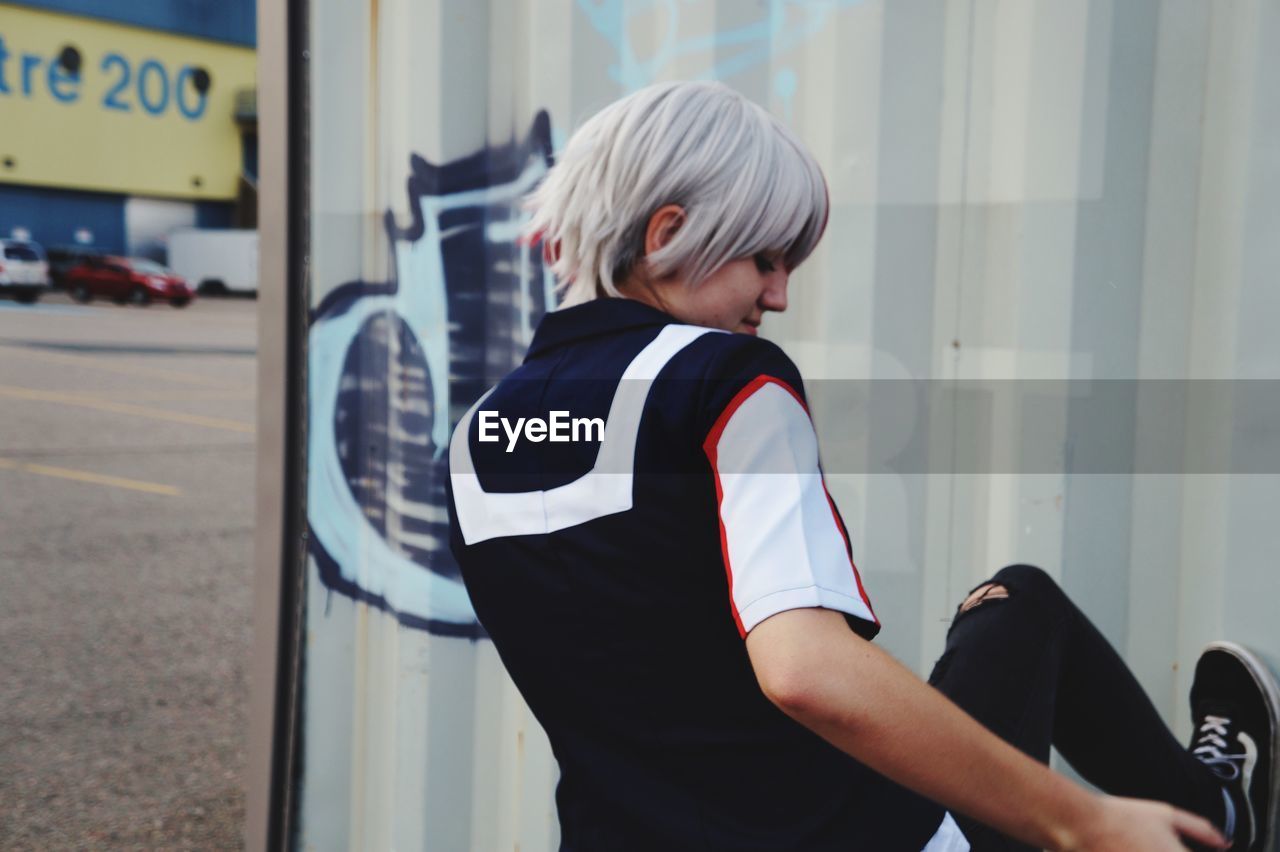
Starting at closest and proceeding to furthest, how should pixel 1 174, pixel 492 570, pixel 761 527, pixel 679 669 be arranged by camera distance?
pixel 761 527 → pixel 679 669 → pixel 492 570 → pixel 1 174

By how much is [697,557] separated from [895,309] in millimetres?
1251

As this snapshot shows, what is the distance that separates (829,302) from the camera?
230cm

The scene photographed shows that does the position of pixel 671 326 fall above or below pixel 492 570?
above

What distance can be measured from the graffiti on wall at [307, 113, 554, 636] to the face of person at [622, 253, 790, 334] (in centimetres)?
128

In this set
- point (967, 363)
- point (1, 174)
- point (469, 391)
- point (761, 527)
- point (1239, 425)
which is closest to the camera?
point (761, 527)

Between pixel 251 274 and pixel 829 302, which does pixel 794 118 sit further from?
pixel 251 274

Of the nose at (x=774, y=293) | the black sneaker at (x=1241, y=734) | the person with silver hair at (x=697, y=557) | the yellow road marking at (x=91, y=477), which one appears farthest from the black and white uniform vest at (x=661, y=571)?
the yellow road marking at (x=91, y=477)

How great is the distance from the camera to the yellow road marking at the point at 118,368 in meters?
14.4

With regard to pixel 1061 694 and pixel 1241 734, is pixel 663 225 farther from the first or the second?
pixel 1241 734

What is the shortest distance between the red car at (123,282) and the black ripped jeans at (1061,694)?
28210 millimetres

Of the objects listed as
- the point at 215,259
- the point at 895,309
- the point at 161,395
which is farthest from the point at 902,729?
the point at 215,259

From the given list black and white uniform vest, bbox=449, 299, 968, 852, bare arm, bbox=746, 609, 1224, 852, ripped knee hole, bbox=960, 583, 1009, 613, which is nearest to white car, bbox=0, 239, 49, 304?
ripped knee hole, bbox=960, 583, 1009, 613

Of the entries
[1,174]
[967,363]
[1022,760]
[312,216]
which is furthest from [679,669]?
[1,174]

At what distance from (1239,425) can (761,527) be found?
128 centimetres
